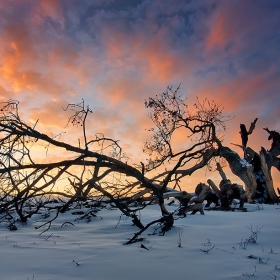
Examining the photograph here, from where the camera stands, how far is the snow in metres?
2.79

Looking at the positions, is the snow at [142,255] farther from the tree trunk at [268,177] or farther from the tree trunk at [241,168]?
the tree trunk at [268,177]

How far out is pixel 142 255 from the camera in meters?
3.44

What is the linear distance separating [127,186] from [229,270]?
3.17m

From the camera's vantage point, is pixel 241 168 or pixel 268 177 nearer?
pixel 241 168

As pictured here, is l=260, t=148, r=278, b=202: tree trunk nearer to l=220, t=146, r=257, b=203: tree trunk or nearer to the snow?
l=220, t=146, r=257, b=203: tree trunk

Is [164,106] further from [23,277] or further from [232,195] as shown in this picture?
[23,277]

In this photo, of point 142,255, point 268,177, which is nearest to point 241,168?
point 268,177

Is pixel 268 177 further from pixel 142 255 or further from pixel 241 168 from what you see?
pixel 142 255

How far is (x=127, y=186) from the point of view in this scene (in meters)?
5.77

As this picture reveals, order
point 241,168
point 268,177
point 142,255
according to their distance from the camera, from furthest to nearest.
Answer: point 268,177, point 241,168, point 142,255

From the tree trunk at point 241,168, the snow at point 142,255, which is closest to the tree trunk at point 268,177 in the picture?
the tree trunk at point 241,168

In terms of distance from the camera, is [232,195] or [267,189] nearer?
[232,195]

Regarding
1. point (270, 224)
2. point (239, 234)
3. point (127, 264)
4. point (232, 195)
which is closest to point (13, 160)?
point (127, 264)

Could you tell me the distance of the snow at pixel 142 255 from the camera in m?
2.79
